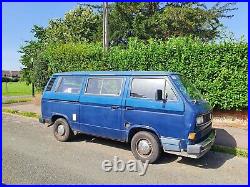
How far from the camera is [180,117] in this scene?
6.16 m

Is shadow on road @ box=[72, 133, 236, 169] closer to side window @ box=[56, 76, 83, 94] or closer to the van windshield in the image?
the van windshield

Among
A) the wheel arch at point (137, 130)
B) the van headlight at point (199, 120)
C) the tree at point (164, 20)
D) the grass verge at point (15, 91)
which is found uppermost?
the tree at point (164, 20)

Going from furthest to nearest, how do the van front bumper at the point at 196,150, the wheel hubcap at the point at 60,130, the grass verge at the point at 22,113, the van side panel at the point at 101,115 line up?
1. the grass verge at the point at 22,113
2. the wheel hubcap at the point at 60,130
3. the van side panel at the point at 101,115
4. the van front bumper at the point at 196,150

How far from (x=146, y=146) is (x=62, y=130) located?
113 inches

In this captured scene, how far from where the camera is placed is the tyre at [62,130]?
26.9 ft

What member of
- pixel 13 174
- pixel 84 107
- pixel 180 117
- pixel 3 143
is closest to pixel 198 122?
pixel 180 117

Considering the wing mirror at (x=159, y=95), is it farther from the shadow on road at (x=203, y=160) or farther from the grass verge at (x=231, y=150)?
the grass verge at (x=231, y=150)

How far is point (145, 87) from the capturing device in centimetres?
675

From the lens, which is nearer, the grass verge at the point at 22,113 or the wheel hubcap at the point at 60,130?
the wheel hubcap at the point at 60,130

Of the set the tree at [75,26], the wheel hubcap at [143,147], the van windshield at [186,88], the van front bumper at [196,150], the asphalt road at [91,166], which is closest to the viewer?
the asphalt road at [91,166]

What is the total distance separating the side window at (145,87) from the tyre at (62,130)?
242 cm

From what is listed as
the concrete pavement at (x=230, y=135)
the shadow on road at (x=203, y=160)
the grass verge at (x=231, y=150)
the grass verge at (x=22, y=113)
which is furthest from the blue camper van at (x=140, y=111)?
the grass verge at (x=22, y=113)

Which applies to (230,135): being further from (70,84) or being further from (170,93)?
(70,84)

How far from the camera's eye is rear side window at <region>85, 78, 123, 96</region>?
719cm
